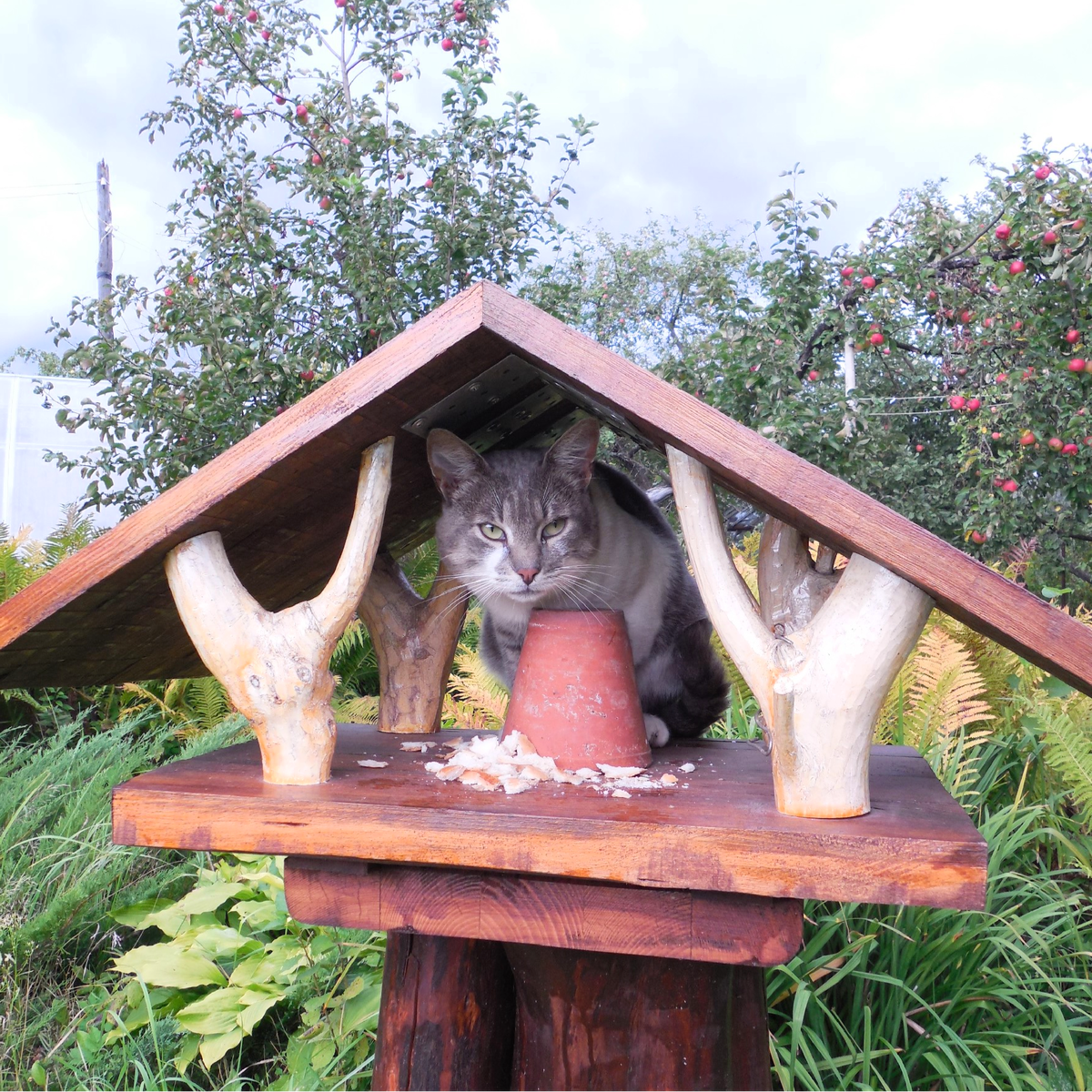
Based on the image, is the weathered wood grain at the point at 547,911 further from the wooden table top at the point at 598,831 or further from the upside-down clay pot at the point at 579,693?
the upside-down clay pot at the point at 579,693

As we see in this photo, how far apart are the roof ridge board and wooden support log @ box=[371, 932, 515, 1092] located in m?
0.82

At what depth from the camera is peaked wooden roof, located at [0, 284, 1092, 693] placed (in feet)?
3.60

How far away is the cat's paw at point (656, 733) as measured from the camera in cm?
176

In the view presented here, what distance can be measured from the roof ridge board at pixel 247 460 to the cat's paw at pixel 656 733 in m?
0.86

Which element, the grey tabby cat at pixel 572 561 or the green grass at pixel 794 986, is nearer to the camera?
the grey tabby cat at pixel 572 561

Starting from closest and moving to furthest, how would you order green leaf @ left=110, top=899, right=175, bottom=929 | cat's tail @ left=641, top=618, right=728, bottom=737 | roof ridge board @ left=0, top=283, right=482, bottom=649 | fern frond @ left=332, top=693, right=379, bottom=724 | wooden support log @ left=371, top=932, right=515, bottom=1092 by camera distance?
roof ridge board @ left=0, top=283, right=482, bottom=649, wooden support log @ left=371, top=932, right=515, bottom=1092, cat's tail @ left=641, top=618, right=728, bottom=737, green leaf @ left=110, top=899, right=175, bottom=929, fern frond @ left=332, top=693, right=379, bottom=724

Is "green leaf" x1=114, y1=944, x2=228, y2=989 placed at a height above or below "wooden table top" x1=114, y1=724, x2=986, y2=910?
below

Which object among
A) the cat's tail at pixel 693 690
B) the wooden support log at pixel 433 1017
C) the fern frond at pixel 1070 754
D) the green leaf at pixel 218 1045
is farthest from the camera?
the fern frond at pixel 1070 754

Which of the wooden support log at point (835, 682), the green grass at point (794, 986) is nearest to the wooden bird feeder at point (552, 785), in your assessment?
the wooden support log at point (835, 682)

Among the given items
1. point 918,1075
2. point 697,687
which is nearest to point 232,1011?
Answer: point 697,687

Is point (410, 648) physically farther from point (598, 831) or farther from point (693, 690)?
point (598, 831)

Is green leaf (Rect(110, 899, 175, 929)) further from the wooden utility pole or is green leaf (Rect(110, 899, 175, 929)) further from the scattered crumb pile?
the wooden utility pole

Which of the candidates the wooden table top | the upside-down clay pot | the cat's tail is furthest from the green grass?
the wooden table top

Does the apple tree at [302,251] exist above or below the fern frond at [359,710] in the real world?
above
